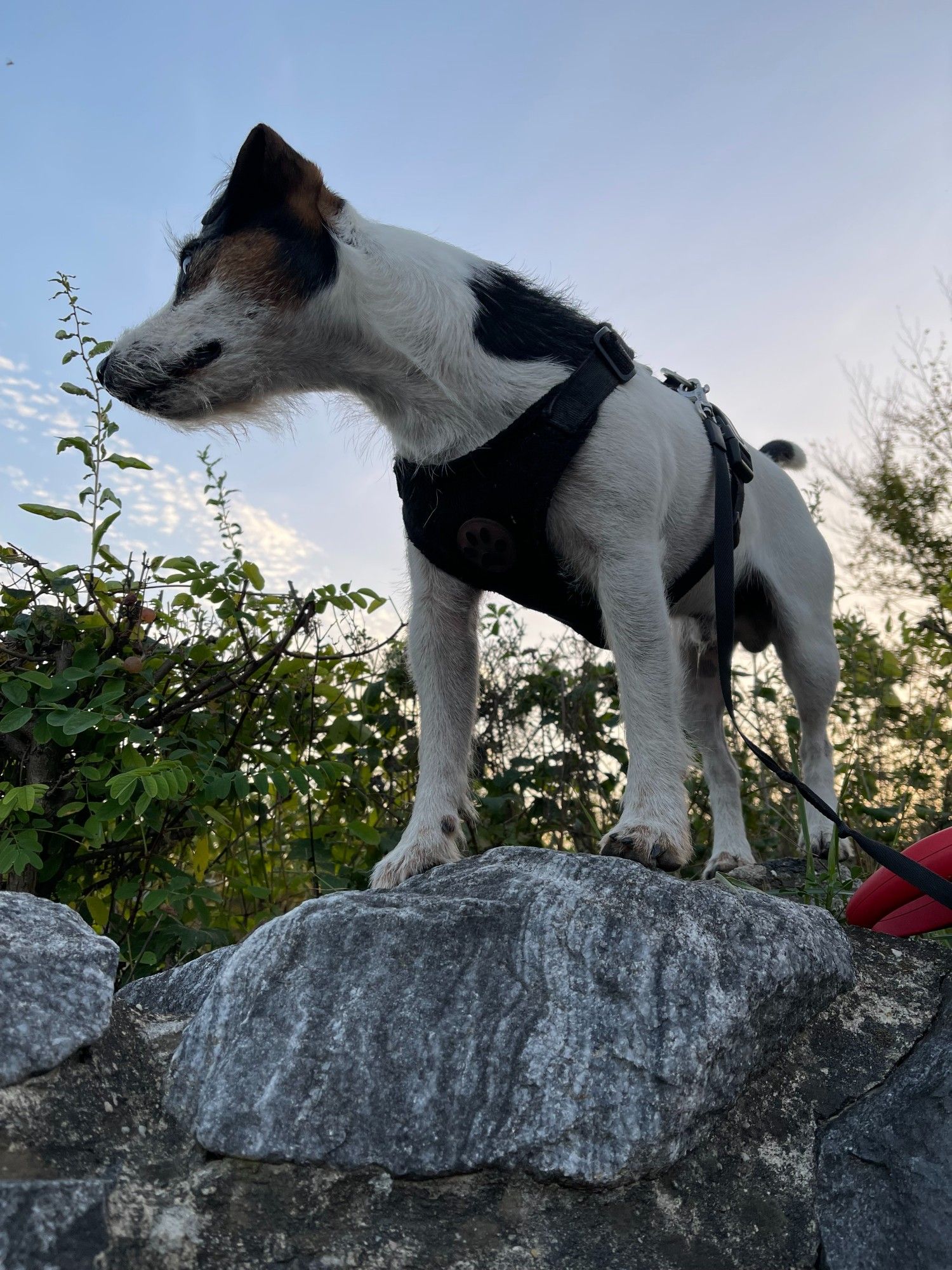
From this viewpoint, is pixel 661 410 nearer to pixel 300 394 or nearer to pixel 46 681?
pixel 300 394

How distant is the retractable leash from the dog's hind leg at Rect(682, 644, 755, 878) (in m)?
0.71

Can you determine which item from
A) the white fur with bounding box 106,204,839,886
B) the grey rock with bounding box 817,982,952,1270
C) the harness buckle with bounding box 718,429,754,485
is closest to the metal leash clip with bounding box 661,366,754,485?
the harness buckle with bounding box 718,429,754,485

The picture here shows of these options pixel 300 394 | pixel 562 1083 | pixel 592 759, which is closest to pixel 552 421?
pixel 300 394

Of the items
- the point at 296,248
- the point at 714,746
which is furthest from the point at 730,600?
the point at 296,248

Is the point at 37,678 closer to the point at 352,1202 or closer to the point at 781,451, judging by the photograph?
the point at 352,1202

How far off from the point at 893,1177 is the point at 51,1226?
1.28 m

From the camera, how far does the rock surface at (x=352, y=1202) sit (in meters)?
1.34

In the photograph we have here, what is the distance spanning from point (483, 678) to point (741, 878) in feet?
5.88

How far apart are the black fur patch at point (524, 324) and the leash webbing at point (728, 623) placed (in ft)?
1.83

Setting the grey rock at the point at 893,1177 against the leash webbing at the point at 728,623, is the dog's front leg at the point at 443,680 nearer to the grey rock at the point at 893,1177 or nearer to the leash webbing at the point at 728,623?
the leash webbing at the point at 728,623

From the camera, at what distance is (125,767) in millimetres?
2766

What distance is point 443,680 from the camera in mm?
2660

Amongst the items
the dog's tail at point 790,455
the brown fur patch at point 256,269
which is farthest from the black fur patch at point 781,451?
the brown fur patch at point 256,269

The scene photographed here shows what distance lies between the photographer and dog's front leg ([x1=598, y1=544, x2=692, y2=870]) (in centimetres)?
224
